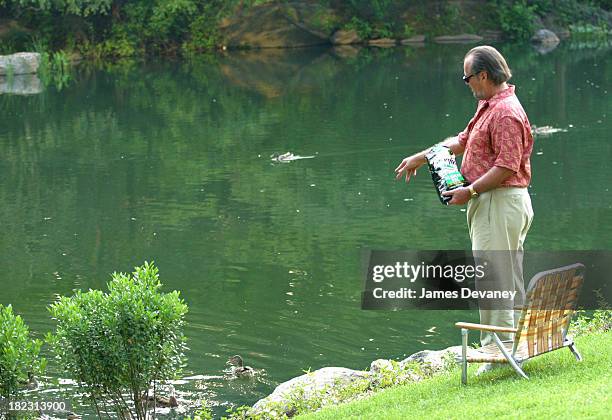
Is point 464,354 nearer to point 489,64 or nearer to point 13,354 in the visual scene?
point 489,64

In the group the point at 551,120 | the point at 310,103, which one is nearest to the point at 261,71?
the point at 310,103

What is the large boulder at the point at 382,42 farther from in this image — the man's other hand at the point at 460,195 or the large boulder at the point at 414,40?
the man's other hand at the point at 460,195

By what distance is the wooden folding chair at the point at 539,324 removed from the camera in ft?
20.2

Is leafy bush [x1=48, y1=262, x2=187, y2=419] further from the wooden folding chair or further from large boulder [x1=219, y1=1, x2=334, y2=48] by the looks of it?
large boulder [x1=219, y1=1, x2=334, y2=48]

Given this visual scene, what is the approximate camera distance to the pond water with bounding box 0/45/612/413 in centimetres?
1142

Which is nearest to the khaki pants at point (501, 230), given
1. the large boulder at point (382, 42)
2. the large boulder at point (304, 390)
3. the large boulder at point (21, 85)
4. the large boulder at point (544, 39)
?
the large boulder at point (304, 390)

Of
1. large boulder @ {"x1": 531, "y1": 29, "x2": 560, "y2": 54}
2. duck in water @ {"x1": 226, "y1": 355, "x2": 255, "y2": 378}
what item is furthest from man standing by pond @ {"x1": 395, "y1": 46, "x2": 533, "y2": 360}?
large boulder @ {"x1": 531, "y1": 29, "x2": 560, "y2": 54}

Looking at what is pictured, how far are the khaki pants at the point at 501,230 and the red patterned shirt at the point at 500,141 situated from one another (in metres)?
0.10

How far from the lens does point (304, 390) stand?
8.46 meters

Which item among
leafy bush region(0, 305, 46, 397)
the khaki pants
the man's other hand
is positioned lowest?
leafy bush region(0, 305, 46, 397)

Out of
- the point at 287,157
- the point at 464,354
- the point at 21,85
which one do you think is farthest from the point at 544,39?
the point at 464,354

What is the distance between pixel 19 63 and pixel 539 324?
36.0 metres

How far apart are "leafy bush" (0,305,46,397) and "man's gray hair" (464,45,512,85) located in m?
3.25

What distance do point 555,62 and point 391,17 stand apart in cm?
1265
